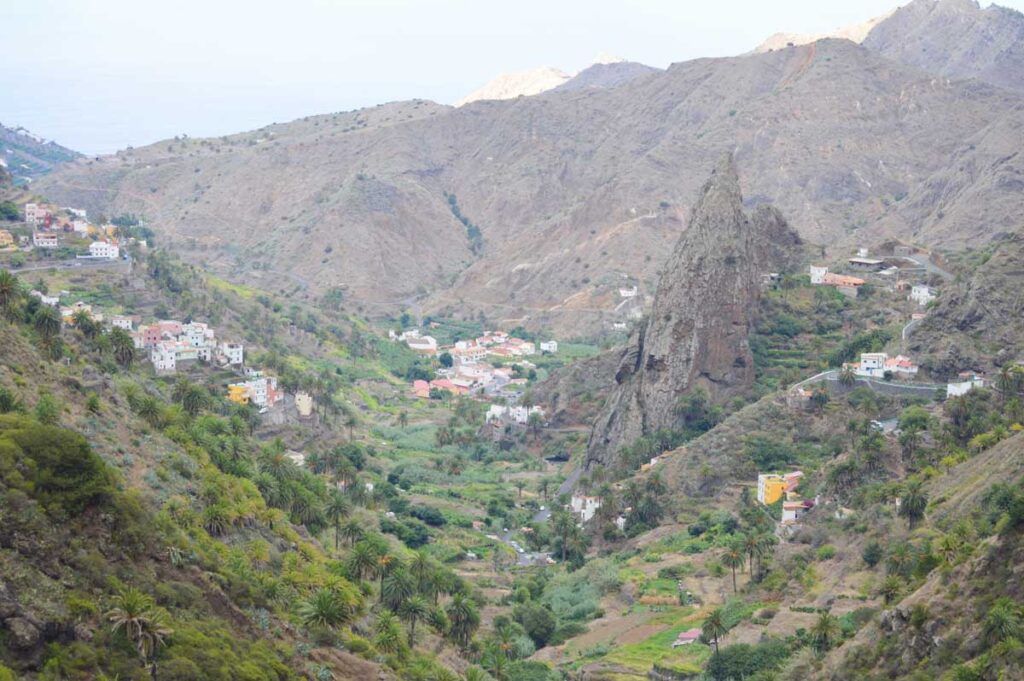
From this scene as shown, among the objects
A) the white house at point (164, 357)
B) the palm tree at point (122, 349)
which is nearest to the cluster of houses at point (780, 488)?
the palm tree at point (122, 349)

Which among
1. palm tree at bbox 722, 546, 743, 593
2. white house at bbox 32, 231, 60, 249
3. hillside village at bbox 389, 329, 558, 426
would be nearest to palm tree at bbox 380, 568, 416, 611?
palm tree at bbox 722, 546, 743, 593

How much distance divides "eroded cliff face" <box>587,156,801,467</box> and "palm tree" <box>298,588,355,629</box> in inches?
1611

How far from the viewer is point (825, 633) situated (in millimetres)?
46375

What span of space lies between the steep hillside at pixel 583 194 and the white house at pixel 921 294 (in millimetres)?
38509

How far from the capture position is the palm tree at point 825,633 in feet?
152

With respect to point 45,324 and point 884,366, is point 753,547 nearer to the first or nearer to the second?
point 884,366

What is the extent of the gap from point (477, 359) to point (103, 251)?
41873 millimetres

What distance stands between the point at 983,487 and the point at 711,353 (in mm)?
36904

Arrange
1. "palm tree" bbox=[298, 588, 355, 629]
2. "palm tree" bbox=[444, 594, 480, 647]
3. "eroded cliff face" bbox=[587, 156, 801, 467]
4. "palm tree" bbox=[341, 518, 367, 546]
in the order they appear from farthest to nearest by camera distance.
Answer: "eroded cliff face" bbox=[587, 156, 801, 467] → "palm tree" bbox=[341, 518, 367, 546] → "palm tree" bbox=[444, 594, 480, 647] → "palm tree" bbox=[298, 588, 355, 629]

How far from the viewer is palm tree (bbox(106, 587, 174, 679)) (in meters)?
31.3

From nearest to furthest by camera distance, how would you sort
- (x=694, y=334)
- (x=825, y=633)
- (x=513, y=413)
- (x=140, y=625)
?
(x=140, y=625) → (x=825, y=633) → (x=694, y=334) → (x=513, y=413)

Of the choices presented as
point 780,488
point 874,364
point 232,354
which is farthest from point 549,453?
point 780,488

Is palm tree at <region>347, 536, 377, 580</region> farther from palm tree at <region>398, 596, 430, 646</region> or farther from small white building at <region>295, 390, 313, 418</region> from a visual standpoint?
small white building at <region>295, 390, 313, 418</region>

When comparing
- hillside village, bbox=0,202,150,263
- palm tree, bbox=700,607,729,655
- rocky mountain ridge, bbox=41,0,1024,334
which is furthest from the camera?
rocky mountain ridge, bbox=41,0,1024,334
